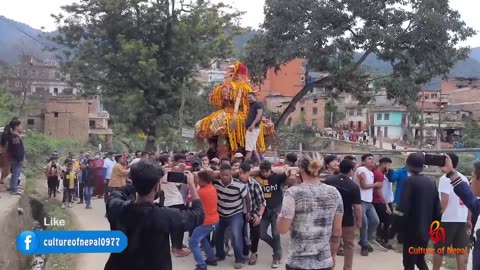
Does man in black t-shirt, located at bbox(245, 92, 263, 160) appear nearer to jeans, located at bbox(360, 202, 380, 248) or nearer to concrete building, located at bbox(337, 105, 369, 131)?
jeans, located at bbox(360, 202, 380, 248)

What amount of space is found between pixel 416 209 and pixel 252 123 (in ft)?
10.7

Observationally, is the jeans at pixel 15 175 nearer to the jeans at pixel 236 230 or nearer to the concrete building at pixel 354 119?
the jeans at pixel 236 230

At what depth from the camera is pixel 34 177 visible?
70.8 ft

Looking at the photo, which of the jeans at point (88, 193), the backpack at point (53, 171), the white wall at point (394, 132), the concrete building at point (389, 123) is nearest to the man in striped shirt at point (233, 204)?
the jeans at point (88, 193)

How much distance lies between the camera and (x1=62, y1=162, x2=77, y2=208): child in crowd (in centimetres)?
1497

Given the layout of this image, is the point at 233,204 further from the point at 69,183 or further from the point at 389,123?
the point at 389,123

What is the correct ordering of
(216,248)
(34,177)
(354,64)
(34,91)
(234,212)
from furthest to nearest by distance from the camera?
1. (34,91)
2. (34,177)
3. (354,64)
4. (216,248)
5. (234,212)

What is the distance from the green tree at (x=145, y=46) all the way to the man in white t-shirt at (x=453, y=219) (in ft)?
42.9

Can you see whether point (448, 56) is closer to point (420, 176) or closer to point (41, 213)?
point (420, 176)

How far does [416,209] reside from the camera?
6.22 m

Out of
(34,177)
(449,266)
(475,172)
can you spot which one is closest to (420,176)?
(475,172)

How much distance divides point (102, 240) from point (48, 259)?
215 inches

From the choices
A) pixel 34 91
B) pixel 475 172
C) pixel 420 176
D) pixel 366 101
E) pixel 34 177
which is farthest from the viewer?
pixel 34 91

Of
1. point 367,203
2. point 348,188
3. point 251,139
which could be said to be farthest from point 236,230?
point 367,203
